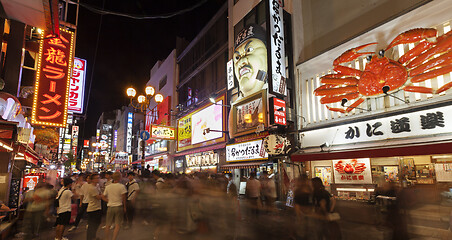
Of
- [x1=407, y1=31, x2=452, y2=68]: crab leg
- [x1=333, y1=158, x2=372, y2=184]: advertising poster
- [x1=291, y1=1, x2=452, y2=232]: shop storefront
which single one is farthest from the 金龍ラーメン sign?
[x1=407, y1=31, x2=452, y2=68]: crab leg

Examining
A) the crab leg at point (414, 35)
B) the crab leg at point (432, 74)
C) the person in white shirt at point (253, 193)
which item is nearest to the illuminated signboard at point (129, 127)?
the person in white shirt at point (253, 193)

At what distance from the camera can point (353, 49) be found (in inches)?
445

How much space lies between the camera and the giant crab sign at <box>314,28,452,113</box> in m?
8.87

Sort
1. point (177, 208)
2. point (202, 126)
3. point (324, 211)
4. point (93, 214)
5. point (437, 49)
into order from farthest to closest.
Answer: point (202, 126)
point (437, 49)
point (93, 214)
point (177, 208)
point (324, 211)

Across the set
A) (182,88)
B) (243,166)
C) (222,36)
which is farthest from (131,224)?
(182,88)

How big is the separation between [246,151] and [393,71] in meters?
9.36

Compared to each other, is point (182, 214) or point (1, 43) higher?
point (1, 43)

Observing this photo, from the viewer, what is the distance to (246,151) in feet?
55.1

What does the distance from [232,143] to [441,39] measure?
1231 centimetres

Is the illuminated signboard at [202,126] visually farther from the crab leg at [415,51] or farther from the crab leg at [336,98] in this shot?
the crab leg at [415,51]

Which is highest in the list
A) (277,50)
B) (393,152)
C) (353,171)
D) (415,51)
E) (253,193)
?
(277,50)

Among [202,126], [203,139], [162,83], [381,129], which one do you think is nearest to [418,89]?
[381,129]

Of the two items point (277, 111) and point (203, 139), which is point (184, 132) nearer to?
point (203, 139)

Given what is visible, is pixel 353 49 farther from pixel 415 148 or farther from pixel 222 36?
pixel 222 36
